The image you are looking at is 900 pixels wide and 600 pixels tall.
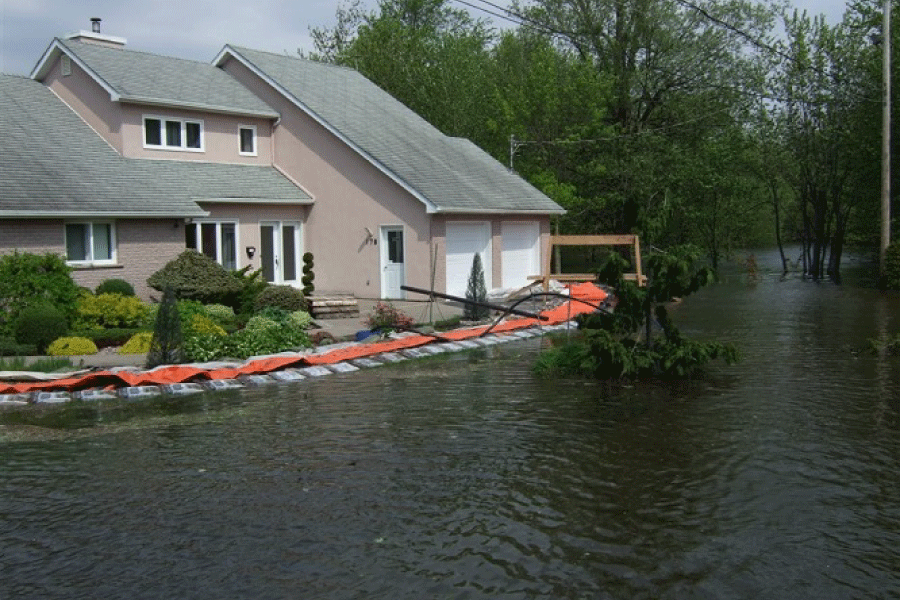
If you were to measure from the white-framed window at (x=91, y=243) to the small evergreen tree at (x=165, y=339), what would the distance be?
23.8ft

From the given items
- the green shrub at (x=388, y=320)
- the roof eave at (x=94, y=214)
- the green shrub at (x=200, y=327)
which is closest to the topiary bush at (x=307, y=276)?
the roof eave at (x=94, y=214)

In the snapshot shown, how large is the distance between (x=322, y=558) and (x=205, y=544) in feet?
3.29

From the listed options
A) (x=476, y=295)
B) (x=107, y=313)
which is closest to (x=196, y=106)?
(x=107, y=313)

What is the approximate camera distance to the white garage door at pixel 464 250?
26406 millimetres

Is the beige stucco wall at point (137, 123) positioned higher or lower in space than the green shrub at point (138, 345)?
higher

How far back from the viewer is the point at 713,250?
46.4 meters

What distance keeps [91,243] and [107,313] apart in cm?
326

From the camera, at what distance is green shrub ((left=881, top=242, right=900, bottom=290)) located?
103ft

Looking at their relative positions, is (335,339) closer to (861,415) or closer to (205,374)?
(205,374)

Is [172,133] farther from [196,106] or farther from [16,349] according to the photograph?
[16,349]

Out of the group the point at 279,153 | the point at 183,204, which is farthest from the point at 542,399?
the point at 279,153

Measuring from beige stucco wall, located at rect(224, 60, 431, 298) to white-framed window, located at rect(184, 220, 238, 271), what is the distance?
8.70 feet

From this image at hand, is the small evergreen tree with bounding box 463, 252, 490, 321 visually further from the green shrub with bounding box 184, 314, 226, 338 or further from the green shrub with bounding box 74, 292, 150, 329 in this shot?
the green shrub with bounding box 74, 292, 150, 329

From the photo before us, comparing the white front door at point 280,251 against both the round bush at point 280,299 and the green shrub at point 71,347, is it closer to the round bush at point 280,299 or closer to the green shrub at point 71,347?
the round bush at point 280,299
